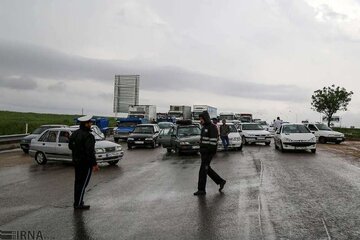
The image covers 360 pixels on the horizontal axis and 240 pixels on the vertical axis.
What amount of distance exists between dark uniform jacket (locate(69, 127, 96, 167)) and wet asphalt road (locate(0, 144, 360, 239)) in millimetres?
963

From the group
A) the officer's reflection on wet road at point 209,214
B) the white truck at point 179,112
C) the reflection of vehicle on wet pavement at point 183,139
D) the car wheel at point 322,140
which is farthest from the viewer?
the white truck at point 179,112

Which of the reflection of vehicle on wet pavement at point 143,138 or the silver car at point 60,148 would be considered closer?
the silver car at point 60,148

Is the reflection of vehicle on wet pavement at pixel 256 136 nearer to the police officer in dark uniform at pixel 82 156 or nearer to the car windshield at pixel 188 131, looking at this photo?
the car windshield at pixel 188 131

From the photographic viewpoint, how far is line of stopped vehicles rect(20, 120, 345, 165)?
16.9m

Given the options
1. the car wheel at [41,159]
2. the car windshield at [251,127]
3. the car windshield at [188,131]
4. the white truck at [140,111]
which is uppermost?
the white truck at [140,111]

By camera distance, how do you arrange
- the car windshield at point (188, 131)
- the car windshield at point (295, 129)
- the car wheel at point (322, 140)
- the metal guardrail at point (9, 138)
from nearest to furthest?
1. the car windshield at point (188, 131)
2. the car windshield at point (295, 129)
3. the metal guardrail at point (9, 138)
4. the car wheel at point (322, 140)

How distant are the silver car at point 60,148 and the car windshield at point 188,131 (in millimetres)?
5984

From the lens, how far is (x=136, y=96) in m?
47.8

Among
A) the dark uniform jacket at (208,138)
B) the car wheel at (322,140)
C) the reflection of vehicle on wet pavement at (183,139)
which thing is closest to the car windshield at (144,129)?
the reflection of vehicle on wet pavement at (183,139)

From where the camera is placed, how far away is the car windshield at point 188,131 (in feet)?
74.3

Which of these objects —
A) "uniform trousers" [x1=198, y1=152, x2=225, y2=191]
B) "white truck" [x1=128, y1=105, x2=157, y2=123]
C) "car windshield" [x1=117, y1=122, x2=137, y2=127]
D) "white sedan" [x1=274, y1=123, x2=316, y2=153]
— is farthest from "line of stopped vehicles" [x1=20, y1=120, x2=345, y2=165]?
"white truck" [x1=128, y1=105, x2=157, y2=123]

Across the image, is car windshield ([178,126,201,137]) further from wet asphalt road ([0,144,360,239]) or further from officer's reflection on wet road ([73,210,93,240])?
officer's reflection on wet road ([73,210,93,240])

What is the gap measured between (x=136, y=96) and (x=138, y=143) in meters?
20.4

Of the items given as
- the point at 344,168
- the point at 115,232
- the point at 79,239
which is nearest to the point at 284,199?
the point at 115,232
